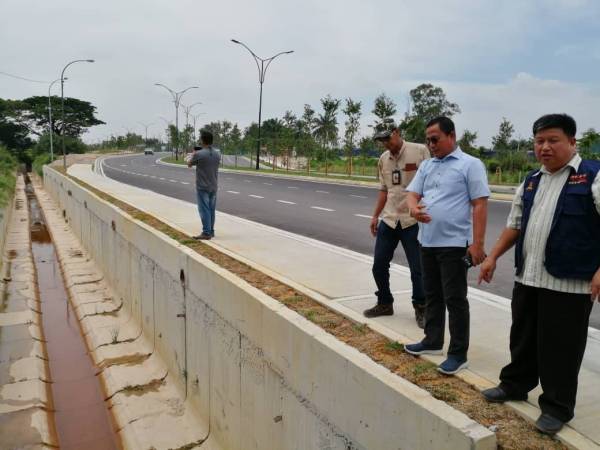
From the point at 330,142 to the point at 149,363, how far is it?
1679 inches

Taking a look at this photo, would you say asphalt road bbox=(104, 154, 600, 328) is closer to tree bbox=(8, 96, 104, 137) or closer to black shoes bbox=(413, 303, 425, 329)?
black shoes bbox=(413, 303, 425, 329)

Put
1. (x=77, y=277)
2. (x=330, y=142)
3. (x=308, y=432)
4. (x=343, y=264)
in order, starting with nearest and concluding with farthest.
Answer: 1. (x=308, y=432)
2. (x=343, y=264)
3. (x=77, y=277)
4. (x=330, y=142)

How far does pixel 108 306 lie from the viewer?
12000 millimetres

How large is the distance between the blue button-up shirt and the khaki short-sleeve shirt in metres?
0.88

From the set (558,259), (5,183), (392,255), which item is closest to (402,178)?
(392,255)

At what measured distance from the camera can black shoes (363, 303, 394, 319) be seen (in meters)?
4.74

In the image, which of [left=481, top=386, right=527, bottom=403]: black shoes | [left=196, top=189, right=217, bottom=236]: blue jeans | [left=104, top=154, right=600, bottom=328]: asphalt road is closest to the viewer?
[left=481, top=386, right=527, bottom=403]: black shoes

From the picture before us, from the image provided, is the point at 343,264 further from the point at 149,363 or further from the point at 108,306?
the point at 108,306

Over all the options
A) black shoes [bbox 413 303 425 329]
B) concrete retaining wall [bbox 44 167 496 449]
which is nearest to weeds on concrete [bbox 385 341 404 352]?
concrete retaining wall [bbox 44 167 496 449]

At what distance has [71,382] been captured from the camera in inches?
355

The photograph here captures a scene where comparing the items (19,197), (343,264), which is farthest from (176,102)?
(343,264)

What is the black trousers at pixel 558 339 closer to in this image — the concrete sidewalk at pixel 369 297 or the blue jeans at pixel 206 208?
the concrete sidewalk at pixel 369 297

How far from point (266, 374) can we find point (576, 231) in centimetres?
288

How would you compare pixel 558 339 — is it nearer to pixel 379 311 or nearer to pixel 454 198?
pixel 454 198
